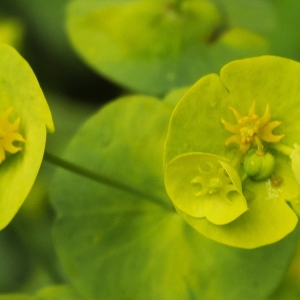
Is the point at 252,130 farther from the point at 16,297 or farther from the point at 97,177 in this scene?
the point at 16,297

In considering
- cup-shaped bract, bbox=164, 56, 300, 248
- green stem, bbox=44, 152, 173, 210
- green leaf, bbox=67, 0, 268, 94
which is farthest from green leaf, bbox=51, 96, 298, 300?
green leaf, bbox=67, 0, 268, 94

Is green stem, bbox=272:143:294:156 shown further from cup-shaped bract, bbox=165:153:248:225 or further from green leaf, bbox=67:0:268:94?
green leaf, bbox=67:0:268:94

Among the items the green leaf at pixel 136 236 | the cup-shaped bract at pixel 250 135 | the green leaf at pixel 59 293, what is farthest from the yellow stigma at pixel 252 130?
the green leaf at pixel 59 293

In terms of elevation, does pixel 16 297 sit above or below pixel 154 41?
below

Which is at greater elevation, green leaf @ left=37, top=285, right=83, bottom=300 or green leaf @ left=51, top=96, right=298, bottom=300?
green leaf @ left=51, top=96, right=298, bottom=300

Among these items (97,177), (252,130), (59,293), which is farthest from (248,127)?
(59,293)
